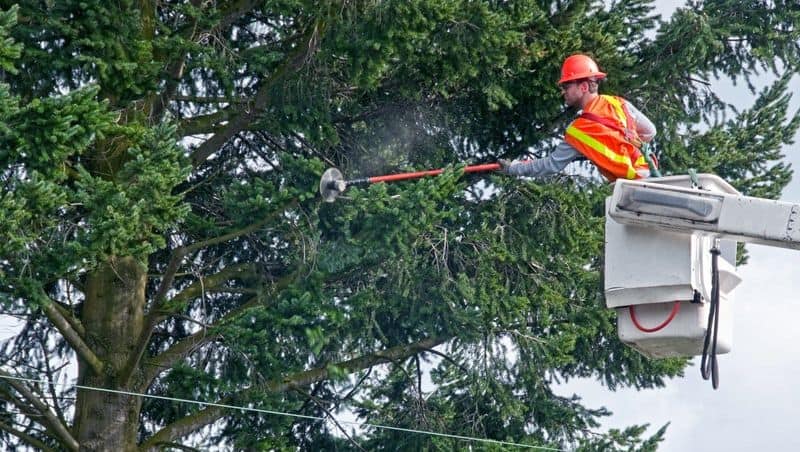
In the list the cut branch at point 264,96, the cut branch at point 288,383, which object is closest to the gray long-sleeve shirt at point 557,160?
the cut branch at point 264,96

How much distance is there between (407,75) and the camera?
12727mm

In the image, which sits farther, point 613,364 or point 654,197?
point 613,364

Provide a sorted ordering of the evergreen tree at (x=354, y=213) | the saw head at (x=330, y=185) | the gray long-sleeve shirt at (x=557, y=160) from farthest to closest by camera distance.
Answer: the evergreen tree at (x=354, y=213)
the saw head at (x=330, y=185)
the gray long-sleeve shirt at (x=557, y=160)

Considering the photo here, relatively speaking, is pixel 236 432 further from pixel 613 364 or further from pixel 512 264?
pixel 613 364

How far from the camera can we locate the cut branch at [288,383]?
1276 centimetres

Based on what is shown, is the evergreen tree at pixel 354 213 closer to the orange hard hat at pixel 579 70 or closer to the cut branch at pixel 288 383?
the cut branch at pixel 288 383

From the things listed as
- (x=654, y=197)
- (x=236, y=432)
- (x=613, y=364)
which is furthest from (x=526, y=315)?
(x=654, y=197)

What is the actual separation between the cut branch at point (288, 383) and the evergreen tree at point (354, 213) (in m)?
0.03

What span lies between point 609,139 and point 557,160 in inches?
17.1

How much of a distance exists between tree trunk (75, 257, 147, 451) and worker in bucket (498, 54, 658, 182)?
4527 millimetres

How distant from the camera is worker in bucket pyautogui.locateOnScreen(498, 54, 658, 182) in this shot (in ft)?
28.9

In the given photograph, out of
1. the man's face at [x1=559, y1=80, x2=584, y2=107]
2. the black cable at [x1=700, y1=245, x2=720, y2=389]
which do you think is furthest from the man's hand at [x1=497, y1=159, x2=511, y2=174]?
the black cable at [x1=700, y1=245, x2=720, y2=389]

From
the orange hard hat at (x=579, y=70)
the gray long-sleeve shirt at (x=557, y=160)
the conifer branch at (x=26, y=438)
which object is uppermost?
the orange hard hat at (x=579, y=70)

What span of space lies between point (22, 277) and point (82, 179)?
89cm
